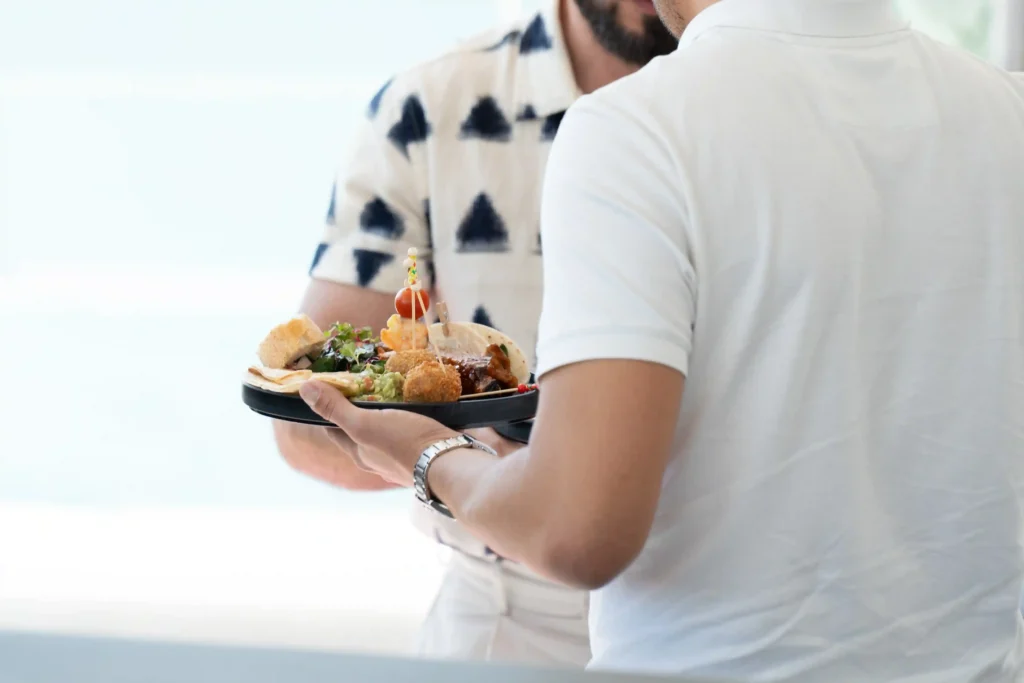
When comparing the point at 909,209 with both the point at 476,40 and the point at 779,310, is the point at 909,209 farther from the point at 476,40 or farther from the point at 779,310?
the point at 476,40

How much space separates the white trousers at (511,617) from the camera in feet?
5.40

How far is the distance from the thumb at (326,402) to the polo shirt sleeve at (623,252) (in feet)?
1.47

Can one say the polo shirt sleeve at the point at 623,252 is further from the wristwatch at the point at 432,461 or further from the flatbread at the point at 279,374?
the flatbread at the point at 279,374

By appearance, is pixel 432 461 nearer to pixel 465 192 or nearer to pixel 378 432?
pixel 378 432

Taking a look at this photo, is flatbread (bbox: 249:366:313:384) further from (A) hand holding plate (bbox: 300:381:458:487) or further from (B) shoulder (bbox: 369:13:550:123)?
(B) shoulder (bbox: 369:13:550:123)

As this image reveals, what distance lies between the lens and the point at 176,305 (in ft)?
13.8

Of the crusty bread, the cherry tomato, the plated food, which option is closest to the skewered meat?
the plated food

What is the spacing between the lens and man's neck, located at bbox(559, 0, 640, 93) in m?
1.73

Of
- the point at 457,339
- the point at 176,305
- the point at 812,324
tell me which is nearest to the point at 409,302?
the point at 457,339

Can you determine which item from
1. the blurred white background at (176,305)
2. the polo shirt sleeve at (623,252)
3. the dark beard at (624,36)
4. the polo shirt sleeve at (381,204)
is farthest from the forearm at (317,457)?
the blurred white background at (176,305)

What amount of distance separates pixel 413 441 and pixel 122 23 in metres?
3.65

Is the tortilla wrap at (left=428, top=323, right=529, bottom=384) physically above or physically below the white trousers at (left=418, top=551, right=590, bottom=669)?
above

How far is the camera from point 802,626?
0.87 meters

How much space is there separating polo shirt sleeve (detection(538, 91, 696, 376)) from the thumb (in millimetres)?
447
